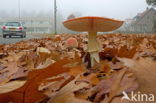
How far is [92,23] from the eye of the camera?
104 centimetres

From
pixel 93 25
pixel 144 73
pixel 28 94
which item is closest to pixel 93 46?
pixel 93 25

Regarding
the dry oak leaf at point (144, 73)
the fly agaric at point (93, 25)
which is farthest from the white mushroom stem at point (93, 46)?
the dry oak leaf at point (144, 73)

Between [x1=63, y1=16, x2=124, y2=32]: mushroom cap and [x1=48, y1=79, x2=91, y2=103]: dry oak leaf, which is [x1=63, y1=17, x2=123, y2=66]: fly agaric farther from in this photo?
[x1=48, y1=79, x2=91, y2=103]: dry oak leaf

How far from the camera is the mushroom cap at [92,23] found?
3.23ft

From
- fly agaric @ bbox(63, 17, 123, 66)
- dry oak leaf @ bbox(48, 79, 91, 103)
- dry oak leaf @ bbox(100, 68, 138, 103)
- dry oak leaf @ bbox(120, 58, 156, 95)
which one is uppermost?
fly agaric @ bbox(63, 17, 123, 66)

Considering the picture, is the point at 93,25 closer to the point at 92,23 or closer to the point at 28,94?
the point at 92,23

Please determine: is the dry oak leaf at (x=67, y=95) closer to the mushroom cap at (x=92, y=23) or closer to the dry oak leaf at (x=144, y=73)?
Result: the dry oak leaf at (x=144, y=73)

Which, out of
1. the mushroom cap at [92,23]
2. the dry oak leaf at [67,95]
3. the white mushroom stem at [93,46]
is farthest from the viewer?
the white mushroom stem at [93,46]

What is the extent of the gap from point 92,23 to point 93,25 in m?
0.02

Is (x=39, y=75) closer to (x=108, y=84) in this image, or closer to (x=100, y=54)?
(x=108, y=84)

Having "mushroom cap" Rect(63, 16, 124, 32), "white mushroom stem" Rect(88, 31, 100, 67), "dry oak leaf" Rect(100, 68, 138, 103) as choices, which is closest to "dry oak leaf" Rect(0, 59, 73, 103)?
"dry oak leaf" Rect(100, 68, 138, 103)

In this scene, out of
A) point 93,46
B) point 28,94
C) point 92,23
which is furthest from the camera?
point 93,46

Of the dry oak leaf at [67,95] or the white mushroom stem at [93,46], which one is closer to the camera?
the dry oak leaf at [67,95]

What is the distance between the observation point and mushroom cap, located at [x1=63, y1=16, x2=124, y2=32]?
0.99m
